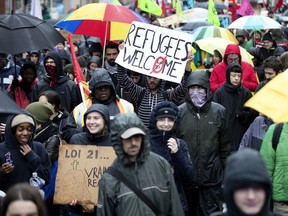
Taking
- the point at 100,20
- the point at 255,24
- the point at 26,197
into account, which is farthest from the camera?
the point at 255,24

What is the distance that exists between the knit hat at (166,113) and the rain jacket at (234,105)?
9.31 ft

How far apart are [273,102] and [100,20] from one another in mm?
6956

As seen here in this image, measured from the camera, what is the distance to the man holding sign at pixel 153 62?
9852 mm

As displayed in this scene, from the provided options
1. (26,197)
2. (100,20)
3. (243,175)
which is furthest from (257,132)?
(100,20)

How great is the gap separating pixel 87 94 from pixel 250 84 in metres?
2.54

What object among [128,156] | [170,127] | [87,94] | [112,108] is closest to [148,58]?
[87,94]

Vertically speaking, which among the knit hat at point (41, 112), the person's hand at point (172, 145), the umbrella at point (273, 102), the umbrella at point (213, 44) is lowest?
the person's hand at point (172, 145)

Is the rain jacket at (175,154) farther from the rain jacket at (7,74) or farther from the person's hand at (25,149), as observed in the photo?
the rain jacket at (7,74)

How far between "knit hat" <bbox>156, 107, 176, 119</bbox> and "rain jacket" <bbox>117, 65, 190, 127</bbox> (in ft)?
5.63

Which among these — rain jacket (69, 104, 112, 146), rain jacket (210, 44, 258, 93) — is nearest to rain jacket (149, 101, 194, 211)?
rain jacket (69, 104, 112, 146)

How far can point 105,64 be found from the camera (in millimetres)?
12938

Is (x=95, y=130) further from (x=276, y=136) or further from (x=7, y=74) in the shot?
(x=7, y=74)

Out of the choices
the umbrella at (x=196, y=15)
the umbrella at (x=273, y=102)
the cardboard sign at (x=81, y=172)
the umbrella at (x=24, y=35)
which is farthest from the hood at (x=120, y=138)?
the umbrella at (x=196, y=15)

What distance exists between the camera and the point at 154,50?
34.0ft
